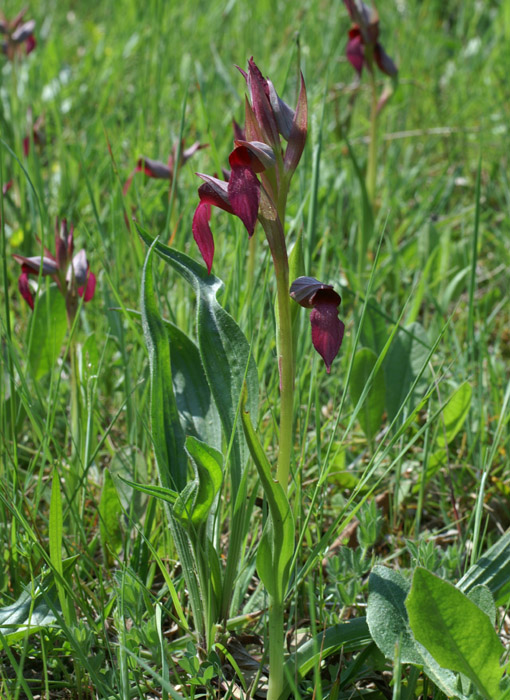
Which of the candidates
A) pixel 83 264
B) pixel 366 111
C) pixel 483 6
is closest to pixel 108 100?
pixel 366 111

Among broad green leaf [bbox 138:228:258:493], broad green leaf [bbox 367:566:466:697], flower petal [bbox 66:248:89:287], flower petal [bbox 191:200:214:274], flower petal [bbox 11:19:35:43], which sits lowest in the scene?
broad green leaf [bbox 367:566:466:697]

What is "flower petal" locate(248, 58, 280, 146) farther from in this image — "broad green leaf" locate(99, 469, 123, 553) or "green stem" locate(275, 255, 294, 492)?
"broad green leaf" locate(99, 469, 123, 553)

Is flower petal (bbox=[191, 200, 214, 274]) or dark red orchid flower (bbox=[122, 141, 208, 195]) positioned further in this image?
dark red orchid flower (bbox=[122, 141, 208, 195])

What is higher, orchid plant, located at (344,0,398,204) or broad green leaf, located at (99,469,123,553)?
orchid plant, located at (344,0,398,204)

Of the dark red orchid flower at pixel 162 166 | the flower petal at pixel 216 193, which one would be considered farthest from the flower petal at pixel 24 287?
the flower petal at pixel 216 193

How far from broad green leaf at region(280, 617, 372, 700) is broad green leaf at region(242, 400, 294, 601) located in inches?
4.9

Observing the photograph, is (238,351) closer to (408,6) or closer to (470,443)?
(470,443)

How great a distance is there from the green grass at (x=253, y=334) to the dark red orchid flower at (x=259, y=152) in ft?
0.71

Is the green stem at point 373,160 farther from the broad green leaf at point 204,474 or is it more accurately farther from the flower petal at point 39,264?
the broad green leaf at point 204,474

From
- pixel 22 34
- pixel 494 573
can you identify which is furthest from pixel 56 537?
pixel 22 34

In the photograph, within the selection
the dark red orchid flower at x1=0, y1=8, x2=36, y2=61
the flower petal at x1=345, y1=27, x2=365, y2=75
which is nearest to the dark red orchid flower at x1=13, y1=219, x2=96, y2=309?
the flower petal at x1=345, y1=27, x2=365, y2=75

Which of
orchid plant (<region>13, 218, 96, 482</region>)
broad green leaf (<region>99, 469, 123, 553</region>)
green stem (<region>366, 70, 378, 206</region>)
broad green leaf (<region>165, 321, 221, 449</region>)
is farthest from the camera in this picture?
green stem (<region>366, 70, 378, 206</region>)

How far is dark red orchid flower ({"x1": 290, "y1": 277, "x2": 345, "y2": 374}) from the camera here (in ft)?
3.42

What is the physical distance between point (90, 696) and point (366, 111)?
11.4 ft
